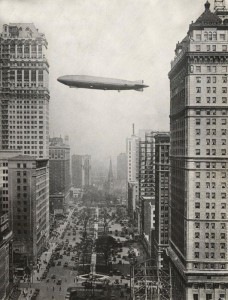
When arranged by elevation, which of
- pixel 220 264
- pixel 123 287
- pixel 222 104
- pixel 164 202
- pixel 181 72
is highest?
pixel 181 72

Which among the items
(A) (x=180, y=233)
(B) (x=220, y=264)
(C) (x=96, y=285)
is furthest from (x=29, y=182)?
(B) (x=220, y=264)

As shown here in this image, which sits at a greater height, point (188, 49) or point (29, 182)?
point (188, 49)

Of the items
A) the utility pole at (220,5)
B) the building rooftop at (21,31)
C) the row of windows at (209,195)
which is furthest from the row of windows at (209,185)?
the building rooftop at (21,31)

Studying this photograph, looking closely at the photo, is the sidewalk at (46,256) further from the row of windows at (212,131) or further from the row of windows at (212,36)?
the row of windows at (212,36)

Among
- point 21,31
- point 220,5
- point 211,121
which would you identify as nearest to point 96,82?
point 211,121

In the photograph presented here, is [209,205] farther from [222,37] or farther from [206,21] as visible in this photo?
[206,21]

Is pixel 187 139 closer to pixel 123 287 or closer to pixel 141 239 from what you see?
pixel 123 287
